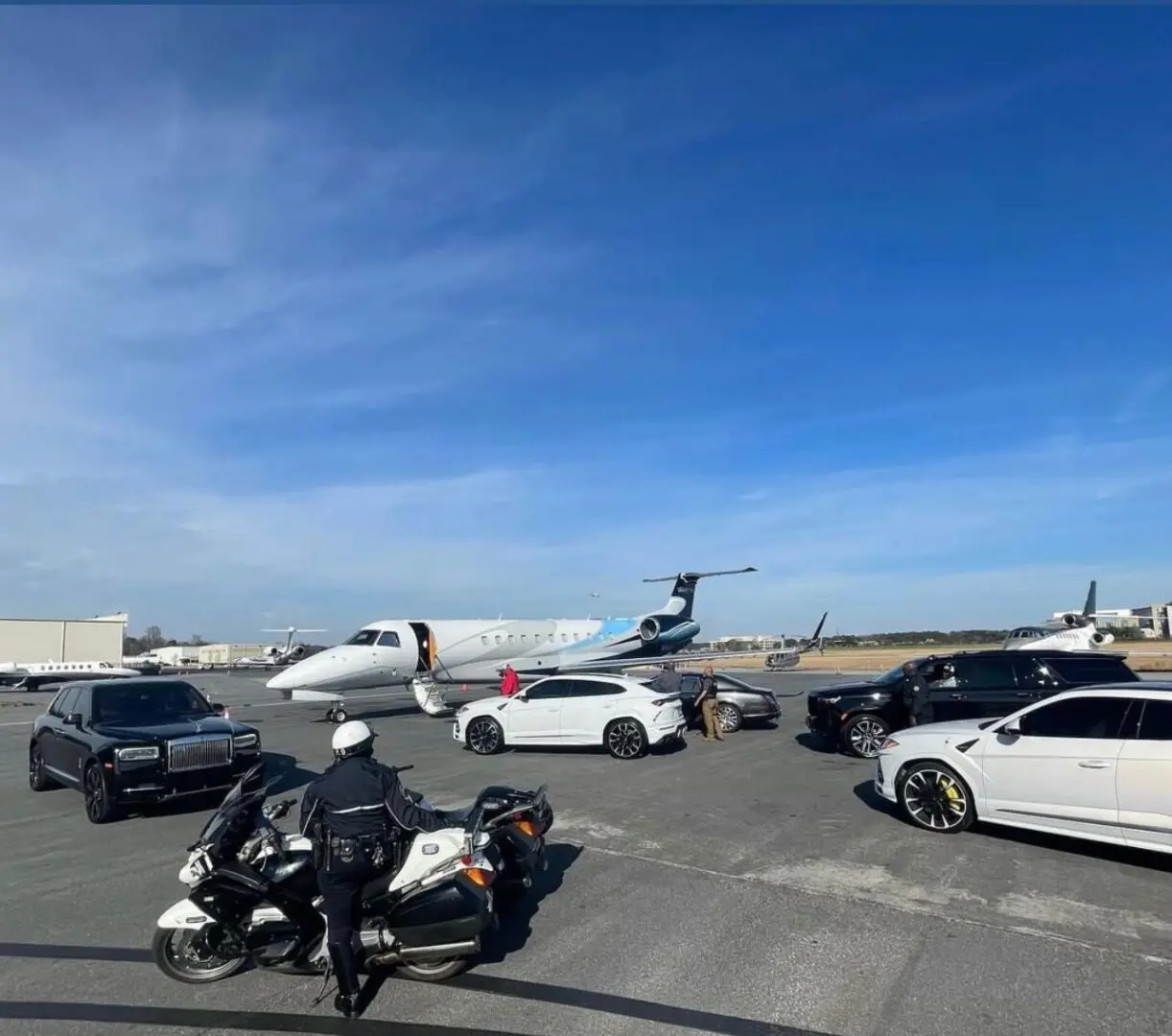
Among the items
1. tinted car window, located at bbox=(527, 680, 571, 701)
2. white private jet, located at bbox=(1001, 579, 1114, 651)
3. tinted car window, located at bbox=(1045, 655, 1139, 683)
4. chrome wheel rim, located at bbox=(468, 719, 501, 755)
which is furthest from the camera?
white private jet, located at bbox=(1001, 579, 1114, 651)

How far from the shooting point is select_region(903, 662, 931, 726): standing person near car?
492 inches

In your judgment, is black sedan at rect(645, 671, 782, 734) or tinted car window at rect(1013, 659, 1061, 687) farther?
black sedan at rect(645, 671, 782, 734)

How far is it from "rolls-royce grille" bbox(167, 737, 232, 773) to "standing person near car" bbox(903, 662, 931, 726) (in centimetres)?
959

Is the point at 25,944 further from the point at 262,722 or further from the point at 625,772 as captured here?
the point at 262,722

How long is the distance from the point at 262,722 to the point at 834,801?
17.2m

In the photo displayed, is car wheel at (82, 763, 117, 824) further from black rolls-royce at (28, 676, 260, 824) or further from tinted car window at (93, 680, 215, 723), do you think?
tinted car window at (93, 680, 215, 723)

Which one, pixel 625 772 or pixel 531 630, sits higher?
pixel 531 630

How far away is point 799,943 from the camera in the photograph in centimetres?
570

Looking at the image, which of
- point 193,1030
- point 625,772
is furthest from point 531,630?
point 193,1030

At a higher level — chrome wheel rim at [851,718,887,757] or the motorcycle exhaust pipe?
the motorcycle exhaust pipe

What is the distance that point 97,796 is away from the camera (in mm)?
9836

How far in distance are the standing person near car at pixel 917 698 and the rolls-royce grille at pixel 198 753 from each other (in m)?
9.59

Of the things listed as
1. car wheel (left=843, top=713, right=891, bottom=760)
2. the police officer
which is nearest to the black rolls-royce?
the police officer

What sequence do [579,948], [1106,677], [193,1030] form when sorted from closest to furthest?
[193,1030], [579,948], [1106,677]
